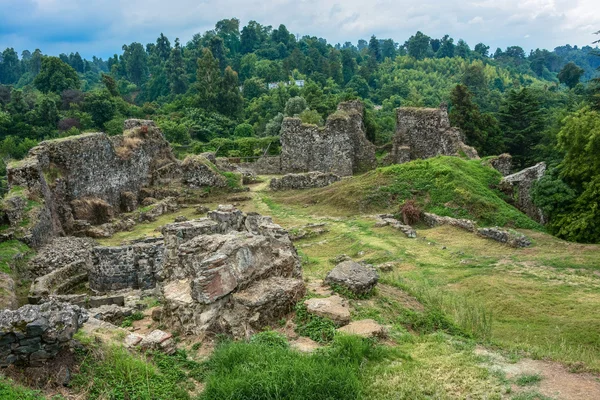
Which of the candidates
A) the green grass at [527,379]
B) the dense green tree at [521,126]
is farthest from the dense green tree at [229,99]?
the green grass at [527,379]

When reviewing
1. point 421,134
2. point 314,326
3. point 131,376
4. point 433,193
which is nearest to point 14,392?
point 131,376

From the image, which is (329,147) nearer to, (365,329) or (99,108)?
(365,329)

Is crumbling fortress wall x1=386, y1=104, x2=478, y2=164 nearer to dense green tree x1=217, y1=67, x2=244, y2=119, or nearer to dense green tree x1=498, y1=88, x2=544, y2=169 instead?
dense green tree x1=498, y1=88, x2=544, y2=169

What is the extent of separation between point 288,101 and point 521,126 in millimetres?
20855

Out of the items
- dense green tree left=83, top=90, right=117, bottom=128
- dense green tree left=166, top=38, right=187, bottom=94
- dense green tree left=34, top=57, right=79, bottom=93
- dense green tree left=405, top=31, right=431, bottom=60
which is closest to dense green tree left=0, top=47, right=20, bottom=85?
dense green tree left=166, top=38, right=187, bottom=94

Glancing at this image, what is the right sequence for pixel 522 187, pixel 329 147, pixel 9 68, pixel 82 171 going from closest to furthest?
Result: pixel 522 187 < pixel 82 171 < pixel 329 147 < pixel 9 68

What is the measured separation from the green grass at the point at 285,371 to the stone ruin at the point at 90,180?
40.7 feet

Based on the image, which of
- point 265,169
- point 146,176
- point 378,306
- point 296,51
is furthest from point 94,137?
point 296,51

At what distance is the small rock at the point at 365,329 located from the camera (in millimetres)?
6914

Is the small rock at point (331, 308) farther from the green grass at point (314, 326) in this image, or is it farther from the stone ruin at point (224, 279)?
the stone ruin at point (224, 279)

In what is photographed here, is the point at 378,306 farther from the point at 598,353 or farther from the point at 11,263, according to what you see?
the point at 11,263

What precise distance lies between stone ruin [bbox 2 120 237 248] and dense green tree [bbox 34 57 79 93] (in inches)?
1588

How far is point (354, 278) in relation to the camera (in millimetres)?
8930

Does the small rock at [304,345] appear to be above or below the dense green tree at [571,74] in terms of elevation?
below
